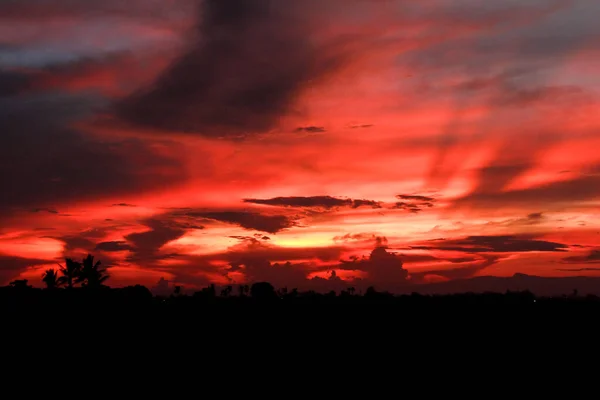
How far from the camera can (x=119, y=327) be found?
79.1 m

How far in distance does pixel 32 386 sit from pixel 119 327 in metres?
28.9

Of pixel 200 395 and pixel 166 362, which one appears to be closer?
pixel 200 395

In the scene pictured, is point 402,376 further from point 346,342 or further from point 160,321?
point 160,321

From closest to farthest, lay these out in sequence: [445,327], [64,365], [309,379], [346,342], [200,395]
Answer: [200,395] → [309,379] → [64,365] → [346,342] → [445,327]

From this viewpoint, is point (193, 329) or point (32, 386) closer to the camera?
point (32, 386)

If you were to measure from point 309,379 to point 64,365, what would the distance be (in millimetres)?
20959

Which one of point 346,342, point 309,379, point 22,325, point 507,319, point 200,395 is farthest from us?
point 507,319

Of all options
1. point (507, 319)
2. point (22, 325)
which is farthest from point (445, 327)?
point (22, 325)

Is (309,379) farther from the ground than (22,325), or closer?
closer

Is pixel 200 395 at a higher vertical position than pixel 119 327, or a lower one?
lower

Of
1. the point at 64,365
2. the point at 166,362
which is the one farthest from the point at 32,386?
the point at 166,362

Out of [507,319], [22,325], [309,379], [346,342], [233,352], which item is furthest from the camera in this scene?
[507,319]

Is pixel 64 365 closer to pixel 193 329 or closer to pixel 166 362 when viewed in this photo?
pixel 166 362

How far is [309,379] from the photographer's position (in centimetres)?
5447
